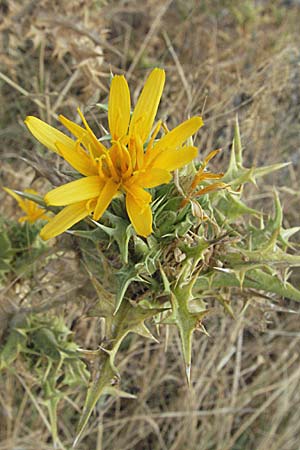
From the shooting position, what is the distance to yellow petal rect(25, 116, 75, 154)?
1.38 m

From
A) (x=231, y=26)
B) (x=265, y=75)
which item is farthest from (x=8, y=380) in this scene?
(x=231, y=26)

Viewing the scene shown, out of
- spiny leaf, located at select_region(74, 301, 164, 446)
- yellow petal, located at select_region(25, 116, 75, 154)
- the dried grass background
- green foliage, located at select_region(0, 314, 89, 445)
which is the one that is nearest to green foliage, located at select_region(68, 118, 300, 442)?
spiny leaf, located at select_region(74, 301, 164, 446)

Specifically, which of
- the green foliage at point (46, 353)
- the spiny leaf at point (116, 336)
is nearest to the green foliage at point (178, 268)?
the spiny leaf at point (116, 336)

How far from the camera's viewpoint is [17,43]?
3.04 m

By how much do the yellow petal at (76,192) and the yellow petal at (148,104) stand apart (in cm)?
16

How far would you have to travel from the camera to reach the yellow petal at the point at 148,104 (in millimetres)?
1359

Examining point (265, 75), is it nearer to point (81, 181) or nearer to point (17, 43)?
point (17, 43)

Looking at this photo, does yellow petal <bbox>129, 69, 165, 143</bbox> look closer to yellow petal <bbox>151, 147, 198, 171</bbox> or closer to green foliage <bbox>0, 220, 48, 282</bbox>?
yellow petal <bbox>151, 147, 198, 171</bbox>

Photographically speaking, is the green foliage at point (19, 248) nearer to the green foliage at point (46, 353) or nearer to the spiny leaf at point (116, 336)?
the green foliage at point (46, 353)

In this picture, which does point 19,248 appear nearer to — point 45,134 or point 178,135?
point 45,134

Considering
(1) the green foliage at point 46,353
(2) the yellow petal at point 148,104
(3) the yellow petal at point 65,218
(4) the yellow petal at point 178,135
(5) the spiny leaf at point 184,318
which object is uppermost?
(2) the yellow petal at point 148,104

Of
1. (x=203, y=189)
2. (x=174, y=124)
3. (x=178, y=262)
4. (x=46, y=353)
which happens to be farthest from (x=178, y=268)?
(x=174, y=124)

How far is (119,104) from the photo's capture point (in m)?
1.39

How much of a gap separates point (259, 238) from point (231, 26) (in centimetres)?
253
